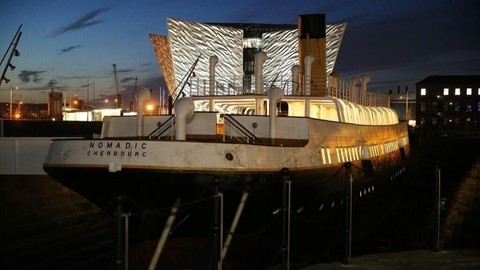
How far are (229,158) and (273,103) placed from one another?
2.56m

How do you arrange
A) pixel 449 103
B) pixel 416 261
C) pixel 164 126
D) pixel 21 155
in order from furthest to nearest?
1. pixel 449 103
2. pixel 21 155
3. pixel 164 126
4. pixel 416 261

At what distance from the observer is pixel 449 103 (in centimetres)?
11531

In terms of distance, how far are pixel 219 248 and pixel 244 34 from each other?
78.2 ft

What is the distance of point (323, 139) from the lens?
51.3 feet

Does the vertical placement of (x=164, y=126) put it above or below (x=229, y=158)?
above

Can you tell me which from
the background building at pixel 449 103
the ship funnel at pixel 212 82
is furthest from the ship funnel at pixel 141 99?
the background building at pixel 449 103

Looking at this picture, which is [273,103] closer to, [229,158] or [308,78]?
[229,158]

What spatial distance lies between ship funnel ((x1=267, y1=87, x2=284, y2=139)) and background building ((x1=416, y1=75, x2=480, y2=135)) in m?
105

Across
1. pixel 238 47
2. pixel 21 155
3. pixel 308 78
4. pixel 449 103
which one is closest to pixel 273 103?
pixel 308 78

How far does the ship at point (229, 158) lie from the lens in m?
12.3

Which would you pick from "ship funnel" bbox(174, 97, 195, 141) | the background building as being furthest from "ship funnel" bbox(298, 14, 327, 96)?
the background building

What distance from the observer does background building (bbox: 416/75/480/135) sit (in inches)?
4454

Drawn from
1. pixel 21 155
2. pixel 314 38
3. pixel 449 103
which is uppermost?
pixel 449 103

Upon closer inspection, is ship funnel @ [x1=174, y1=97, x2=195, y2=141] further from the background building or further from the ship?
the background building
